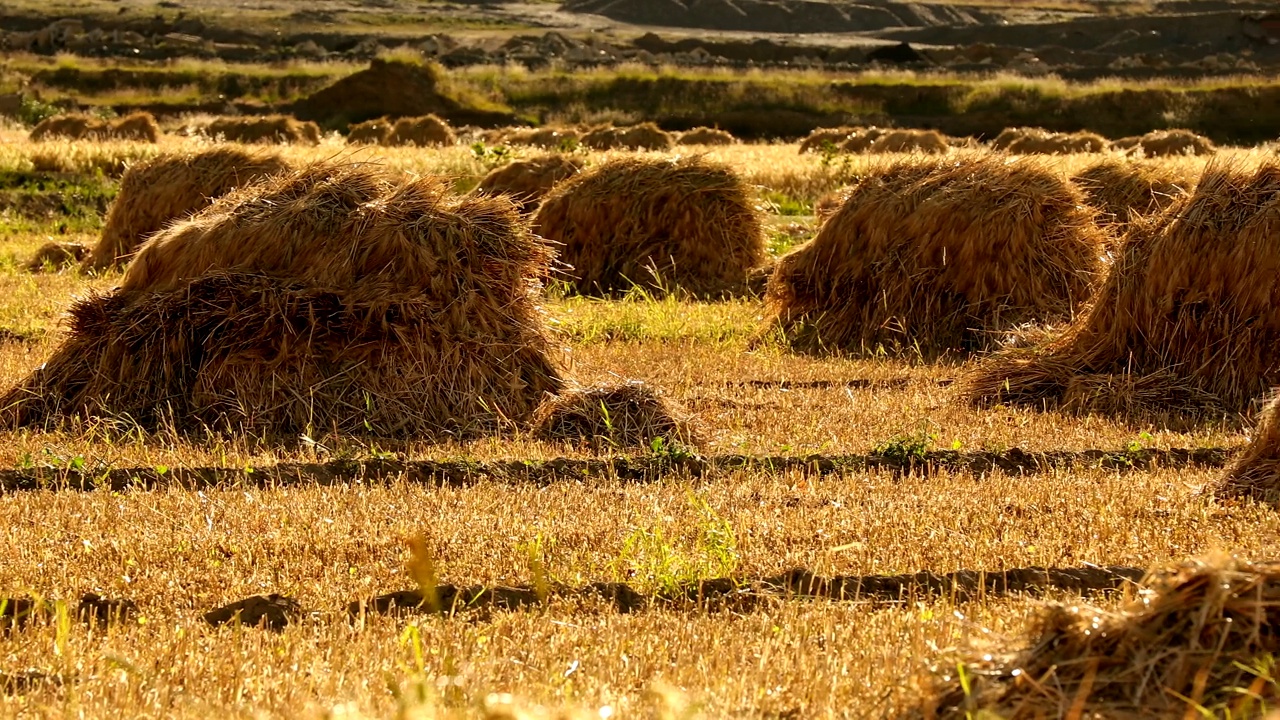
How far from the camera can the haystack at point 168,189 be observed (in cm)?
1720

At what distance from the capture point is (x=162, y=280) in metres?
10.1

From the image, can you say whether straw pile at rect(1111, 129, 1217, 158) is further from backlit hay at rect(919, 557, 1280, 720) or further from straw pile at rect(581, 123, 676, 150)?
backlit hay at rect(919, 557, 1280, 720)

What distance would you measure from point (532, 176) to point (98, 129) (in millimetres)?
14344

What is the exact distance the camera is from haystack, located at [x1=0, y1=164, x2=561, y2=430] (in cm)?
938

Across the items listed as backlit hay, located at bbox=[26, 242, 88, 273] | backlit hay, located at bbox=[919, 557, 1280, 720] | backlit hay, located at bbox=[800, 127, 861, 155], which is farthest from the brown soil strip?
backlit hay, located at bbox=[800, 127, 861, 155]

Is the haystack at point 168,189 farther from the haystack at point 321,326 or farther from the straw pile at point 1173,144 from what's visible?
the straw pile at point 1173,144

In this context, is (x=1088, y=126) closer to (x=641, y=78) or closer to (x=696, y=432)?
(x=641, y=78)

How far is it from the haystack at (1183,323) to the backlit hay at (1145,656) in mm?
6058

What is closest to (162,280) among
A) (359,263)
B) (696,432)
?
(359,263)

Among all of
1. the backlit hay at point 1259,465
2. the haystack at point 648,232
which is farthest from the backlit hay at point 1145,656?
the haystack at point 648,232

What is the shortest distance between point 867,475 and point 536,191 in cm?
1104

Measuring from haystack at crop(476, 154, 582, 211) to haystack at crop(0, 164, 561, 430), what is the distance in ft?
26.6

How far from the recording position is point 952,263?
42.9ft

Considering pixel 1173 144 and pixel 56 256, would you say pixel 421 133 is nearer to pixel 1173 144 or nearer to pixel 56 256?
pixel 1173 144
